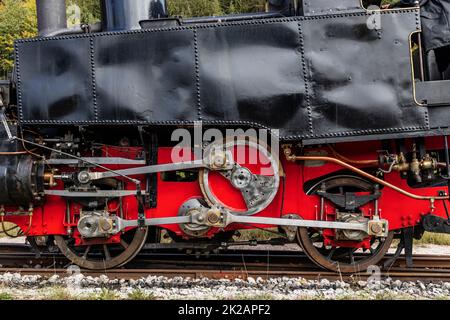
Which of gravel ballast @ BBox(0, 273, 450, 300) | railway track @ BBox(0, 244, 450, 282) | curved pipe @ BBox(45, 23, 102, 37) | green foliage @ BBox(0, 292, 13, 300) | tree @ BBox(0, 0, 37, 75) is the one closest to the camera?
green foliage @ BBox(0, 292, 13, 300)

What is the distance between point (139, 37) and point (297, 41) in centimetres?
162

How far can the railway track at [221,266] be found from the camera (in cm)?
451

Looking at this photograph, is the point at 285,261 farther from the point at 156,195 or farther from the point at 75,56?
the point at 75,56

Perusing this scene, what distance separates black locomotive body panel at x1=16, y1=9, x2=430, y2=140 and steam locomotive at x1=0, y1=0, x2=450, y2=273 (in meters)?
0.01

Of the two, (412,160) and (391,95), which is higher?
(391,95)

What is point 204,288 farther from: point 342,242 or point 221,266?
point 342,242

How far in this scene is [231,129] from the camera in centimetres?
432

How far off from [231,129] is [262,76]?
2.21 ft

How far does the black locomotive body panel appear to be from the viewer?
3.93 metres

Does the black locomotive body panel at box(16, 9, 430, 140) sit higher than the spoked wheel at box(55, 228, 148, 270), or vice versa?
the black locomotive body panel at box(16, 9, 430, 140)

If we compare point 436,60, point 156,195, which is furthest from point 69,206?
point 436,60

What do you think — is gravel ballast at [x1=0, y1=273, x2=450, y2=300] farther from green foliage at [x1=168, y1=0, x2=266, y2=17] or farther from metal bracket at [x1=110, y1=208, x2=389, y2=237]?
green foliage at [x1=168, y1=0, x2=266, y2=17]

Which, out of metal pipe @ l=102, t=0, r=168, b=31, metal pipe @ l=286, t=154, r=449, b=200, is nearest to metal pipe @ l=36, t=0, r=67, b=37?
metal pipe @ l=102, t=0, r=168, b=31

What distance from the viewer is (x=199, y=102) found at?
13.4ft
